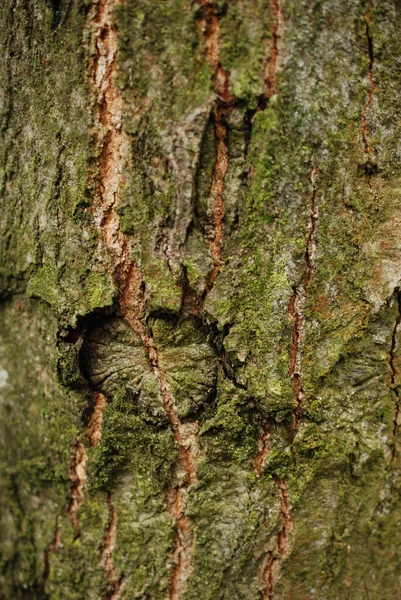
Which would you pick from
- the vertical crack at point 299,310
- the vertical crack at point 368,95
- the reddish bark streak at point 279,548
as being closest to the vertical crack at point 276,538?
the reddish bark streak at point 279,548

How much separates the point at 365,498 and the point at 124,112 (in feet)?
3.13

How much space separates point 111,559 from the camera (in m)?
1.15

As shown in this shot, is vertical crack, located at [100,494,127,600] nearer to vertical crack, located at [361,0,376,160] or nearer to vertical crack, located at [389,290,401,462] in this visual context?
vertical crack, located at [389,290,401,462]

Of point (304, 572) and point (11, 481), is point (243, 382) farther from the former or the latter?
point (11, 481)

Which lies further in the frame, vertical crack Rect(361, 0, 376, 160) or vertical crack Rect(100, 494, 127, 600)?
vertical crack Rect(100, 494, 127, 600)

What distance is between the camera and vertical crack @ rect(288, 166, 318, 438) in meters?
0.99

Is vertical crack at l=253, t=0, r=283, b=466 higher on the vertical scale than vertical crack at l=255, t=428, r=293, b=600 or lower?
higher

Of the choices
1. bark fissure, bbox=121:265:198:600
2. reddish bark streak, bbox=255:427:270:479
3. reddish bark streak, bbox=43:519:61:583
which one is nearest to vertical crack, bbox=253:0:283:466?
bark fissure, bbox=121:265:198:600

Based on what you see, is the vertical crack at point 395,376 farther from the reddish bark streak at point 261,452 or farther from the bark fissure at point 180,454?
the bark fissure at point 180,454

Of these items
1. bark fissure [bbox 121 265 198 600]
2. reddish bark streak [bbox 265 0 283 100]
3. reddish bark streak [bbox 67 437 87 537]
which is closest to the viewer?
reddish bark streak [bbox 265 0 283 100]

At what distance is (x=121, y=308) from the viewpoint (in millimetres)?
1058

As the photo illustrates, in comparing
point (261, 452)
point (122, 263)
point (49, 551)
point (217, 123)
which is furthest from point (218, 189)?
point (49, 551)

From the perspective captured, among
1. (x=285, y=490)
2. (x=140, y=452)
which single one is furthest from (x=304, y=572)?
(x=140, y=452)

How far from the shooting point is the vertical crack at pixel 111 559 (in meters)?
1.14
